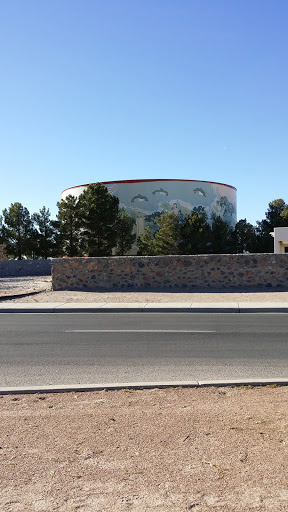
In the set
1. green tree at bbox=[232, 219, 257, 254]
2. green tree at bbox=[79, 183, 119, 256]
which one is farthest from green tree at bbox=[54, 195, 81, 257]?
green tree at bbox=[232, 219, 257, 254]

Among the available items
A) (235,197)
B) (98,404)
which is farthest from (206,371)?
(235,197)

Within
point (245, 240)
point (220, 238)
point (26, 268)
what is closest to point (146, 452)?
point (26, 268)

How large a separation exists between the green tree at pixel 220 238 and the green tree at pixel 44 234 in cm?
2077

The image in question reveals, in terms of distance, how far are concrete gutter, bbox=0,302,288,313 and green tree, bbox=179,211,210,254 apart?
42204mm

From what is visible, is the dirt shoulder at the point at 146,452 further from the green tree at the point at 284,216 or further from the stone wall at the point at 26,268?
the green tree at the point at 284,216

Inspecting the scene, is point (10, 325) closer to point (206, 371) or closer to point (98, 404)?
point (206, 371)

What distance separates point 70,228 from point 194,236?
50.3 ft

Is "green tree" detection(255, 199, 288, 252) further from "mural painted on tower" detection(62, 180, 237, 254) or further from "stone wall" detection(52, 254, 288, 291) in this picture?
"stone wall" detection(52, 254, 288, 291)

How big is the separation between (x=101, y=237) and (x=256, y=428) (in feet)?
179

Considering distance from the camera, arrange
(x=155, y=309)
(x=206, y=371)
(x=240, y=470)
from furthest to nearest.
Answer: (x=155, y=309)
(x=206, y=371)
(x=240, y=470)

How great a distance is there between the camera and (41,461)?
3.82 metres

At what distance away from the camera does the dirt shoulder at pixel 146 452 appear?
323 cm

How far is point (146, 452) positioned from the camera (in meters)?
3.95

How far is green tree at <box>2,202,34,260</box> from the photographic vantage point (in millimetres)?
64562
